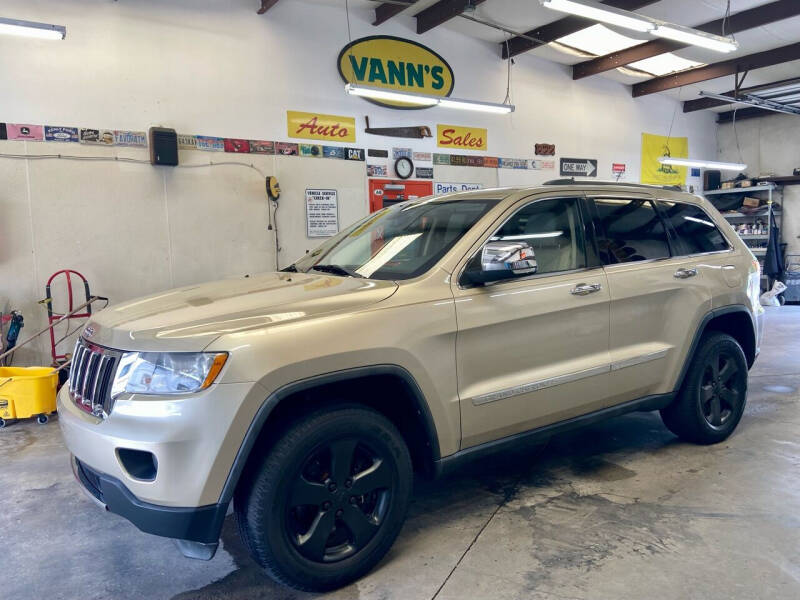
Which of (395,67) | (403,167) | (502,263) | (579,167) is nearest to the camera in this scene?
(502,263)

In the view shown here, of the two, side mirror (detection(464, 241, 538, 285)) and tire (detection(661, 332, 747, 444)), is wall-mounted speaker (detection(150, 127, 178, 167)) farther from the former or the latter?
tire (detection(661, 332, 747, 444))

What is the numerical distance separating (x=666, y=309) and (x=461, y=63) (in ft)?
21.7

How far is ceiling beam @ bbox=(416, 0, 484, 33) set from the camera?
7.19 meters

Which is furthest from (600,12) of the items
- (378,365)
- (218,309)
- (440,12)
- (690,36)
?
(218,309)

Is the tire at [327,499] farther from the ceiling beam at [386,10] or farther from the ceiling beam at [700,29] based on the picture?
the ceiling beam at [700,29]

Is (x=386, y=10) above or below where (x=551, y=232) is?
above

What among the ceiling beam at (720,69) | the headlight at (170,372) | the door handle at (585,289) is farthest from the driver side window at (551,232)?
the ceiling beam at (720,69)

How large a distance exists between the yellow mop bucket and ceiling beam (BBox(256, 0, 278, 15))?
183 inches

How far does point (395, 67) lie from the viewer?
8055 millimetres

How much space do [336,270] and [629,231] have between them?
1.68 meters

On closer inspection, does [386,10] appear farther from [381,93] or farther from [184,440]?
[184,440]

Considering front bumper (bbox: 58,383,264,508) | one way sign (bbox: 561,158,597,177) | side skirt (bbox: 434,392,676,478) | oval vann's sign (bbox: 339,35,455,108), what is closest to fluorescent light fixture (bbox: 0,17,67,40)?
oval vann's sign (bbox: 339,35,455,108)

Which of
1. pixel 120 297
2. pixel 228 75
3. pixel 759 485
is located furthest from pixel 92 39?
pixel 759 485

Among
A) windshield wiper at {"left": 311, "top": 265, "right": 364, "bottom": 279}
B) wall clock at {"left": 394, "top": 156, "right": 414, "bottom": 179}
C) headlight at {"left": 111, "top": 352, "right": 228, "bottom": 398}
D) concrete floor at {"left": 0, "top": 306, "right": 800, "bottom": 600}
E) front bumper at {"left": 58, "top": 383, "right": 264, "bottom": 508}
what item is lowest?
concrete floor at {"left": 0, "top": 306, "right": 800, "bottom": 600}
